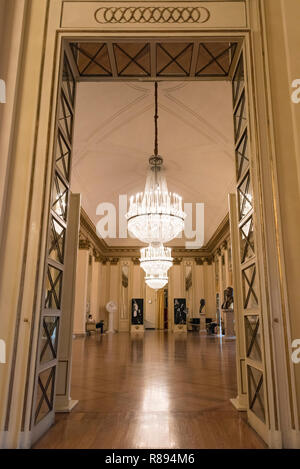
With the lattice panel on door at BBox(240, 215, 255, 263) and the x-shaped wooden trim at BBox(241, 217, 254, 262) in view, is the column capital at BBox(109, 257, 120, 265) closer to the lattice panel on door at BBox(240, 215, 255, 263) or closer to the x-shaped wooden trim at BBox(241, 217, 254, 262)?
the lattice panel on door at BBox(240, 215, 255, 263)

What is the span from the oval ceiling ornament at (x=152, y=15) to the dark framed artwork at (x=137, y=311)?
13411 mm

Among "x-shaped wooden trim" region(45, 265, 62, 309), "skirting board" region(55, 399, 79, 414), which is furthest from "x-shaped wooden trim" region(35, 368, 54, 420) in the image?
"x-shaped wooden trim" region(45, 265, 62, 309)

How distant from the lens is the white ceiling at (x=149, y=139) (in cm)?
608

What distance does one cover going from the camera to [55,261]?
273 centimetres

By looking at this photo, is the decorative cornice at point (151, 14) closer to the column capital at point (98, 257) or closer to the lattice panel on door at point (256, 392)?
the lattice panel on door at point (256, 392)

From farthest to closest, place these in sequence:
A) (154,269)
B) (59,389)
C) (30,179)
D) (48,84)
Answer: (154,269), (59,389), (48,84), (30,179)

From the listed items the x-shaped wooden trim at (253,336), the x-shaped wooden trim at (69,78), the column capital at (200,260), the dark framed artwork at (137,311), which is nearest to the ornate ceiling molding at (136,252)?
the column capital at (200,260)

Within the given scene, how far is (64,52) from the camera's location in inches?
119

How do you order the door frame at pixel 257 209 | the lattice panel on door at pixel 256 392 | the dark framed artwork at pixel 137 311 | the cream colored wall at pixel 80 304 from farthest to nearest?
the dark framed artwork at pixel 137 311 → the cream colored wall at pixel 80 304 → the lattice panel on door at pixel 256 392 → the door frame at pixel 257 209

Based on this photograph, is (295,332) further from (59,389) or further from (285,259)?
(59,389)

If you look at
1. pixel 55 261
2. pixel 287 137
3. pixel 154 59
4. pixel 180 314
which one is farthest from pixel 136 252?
pixel 287 137

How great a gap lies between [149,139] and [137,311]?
9.54 metres

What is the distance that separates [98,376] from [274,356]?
286 centimetres

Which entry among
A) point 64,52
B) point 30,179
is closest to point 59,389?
point 30,179
